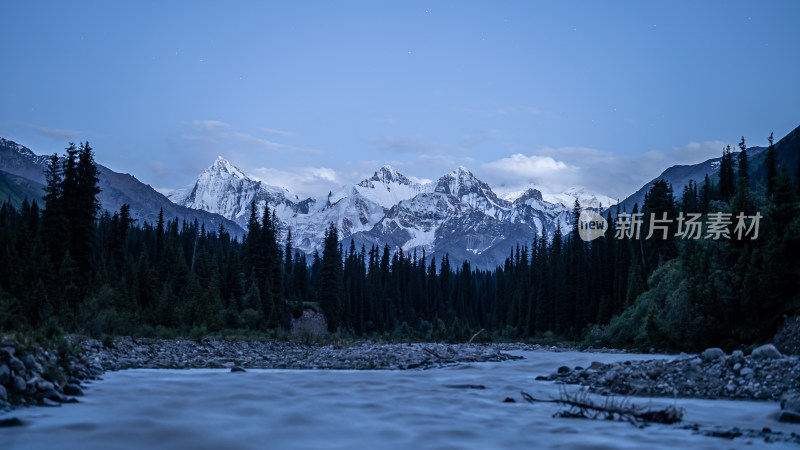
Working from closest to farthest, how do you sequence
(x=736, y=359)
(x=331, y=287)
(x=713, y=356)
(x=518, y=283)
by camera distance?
(x=736, y=359), (x=713, y=356), (x=331, y=287), (x=518, y=283)

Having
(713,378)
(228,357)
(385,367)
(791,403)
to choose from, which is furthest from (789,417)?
(228,357)

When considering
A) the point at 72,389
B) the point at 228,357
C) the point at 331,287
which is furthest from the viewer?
the point at 331,287

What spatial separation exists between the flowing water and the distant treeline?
18.2 m

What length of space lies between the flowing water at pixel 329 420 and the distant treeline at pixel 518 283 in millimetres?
18197

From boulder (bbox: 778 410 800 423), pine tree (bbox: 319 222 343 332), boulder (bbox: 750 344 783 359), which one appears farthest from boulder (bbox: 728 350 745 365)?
pine tree (bbox: 319 222 343 332)

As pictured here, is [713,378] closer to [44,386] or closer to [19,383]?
[44,386]

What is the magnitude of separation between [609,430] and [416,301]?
121 metres

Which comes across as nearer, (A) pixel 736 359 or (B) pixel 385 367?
(A) pixel 736 359

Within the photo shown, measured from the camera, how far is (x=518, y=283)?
107812 mm

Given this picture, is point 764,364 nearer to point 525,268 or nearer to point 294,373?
point 294,373

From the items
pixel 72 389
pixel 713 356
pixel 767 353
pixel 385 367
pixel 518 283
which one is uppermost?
pixel 518 283

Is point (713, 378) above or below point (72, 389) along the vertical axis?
above

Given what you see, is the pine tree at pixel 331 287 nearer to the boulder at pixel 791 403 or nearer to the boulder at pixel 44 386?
the boulder at pixel 44 386

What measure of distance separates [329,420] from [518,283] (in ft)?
321
